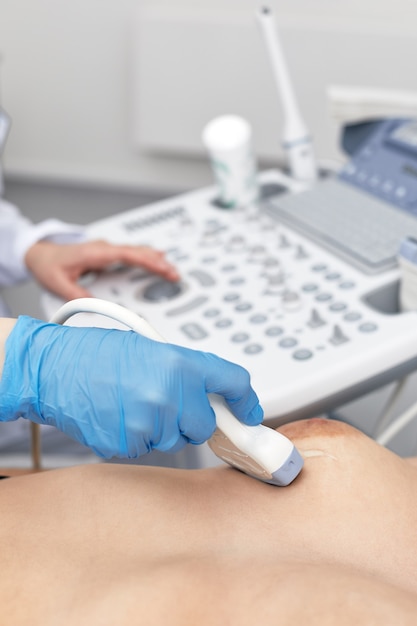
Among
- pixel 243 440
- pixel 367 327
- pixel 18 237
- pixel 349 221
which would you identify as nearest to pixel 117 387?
pixel 243 440

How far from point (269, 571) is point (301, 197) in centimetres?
75

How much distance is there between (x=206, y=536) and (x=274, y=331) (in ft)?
1.08

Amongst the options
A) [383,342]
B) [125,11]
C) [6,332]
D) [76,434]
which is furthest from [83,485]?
[125,11]

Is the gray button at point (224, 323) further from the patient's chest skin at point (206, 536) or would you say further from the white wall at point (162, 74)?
the white wall at point (162, 74)

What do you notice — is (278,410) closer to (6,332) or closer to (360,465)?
(360,465)

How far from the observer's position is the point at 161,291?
1.10 m

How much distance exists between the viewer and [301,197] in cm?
126

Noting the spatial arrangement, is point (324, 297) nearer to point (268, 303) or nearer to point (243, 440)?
point (268, 303)

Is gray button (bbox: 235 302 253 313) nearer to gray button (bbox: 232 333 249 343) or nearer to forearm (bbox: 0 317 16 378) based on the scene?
gray button (bbox: 232 333 249 343)

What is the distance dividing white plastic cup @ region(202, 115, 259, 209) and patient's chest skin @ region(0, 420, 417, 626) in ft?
1.93

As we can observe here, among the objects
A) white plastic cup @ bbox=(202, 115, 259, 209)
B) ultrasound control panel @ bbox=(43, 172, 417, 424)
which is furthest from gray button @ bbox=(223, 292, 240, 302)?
white plastic cup @ bbox=(202, 115, 259, 209)

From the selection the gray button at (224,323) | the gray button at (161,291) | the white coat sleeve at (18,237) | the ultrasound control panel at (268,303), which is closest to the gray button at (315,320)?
the ultrasound control panel at (268,303)

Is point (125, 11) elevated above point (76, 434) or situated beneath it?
elevated above

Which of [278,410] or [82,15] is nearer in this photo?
[278,410]
